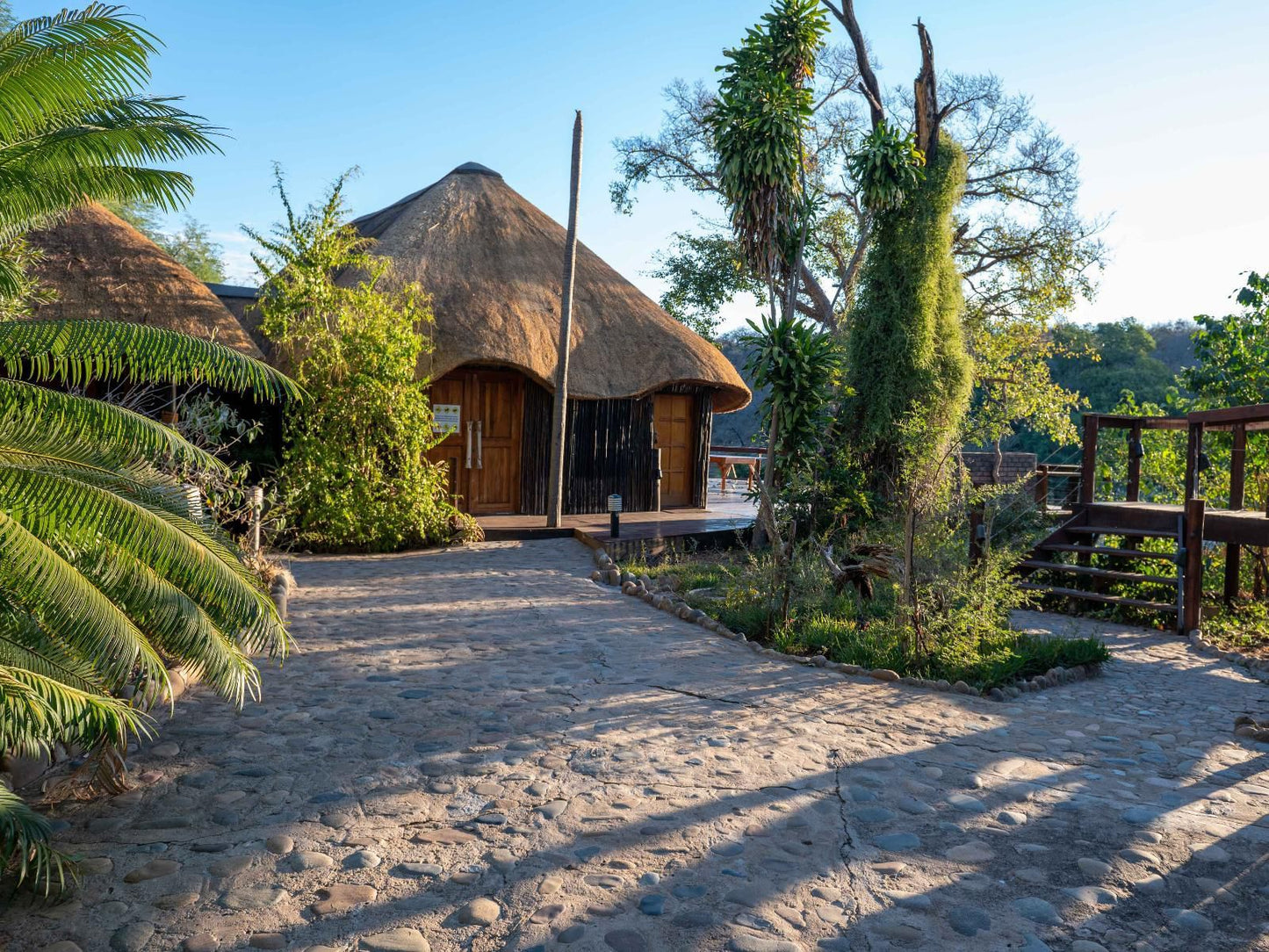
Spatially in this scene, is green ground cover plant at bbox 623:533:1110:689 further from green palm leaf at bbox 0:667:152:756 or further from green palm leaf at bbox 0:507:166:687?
green palm leaf at bbox 0:667:152:756

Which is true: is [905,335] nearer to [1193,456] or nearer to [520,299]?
[1193,456]

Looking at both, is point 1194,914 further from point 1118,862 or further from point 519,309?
point 519,309

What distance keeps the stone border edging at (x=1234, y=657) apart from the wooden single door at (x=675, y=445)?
29.2 ft

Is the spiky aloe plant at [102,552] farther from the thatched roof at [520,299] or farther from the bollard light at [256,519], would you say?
the thatched roof at [520,299]

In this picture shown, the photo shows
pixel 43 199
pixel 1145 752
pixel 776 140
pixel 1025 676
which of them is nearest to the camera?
pixel 43 199

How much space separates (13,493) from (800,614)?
6.10 meters

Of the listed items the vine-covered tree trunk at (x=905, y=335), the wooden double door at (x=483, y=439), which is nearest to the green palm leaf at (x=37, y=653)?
the vine-covered tree trunk at (x=905, y=335)

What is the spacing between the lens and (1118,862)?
3666mm

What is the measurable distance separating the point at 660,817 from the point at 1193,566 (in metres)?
7.12

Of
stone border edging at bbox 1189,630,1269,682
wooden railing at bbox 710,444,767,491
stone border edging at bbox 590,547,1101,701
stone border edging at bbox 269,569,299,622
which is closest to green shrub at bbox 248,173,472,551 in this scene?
stone border edging at bbox 269,569,299,622

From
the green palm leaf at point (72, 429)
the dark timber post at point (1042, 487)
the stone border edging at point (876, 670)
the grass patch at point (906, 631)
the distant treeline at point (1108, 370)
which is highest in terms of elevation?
the distant treeline at point (1108, 370)

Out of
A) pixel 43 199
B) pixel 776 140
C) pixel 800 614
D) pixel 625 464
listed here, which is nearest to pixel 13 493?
pixel 43 199

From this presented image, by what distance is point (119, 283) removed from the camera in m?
11.3

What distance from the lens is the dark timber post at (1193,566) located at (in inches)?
343
